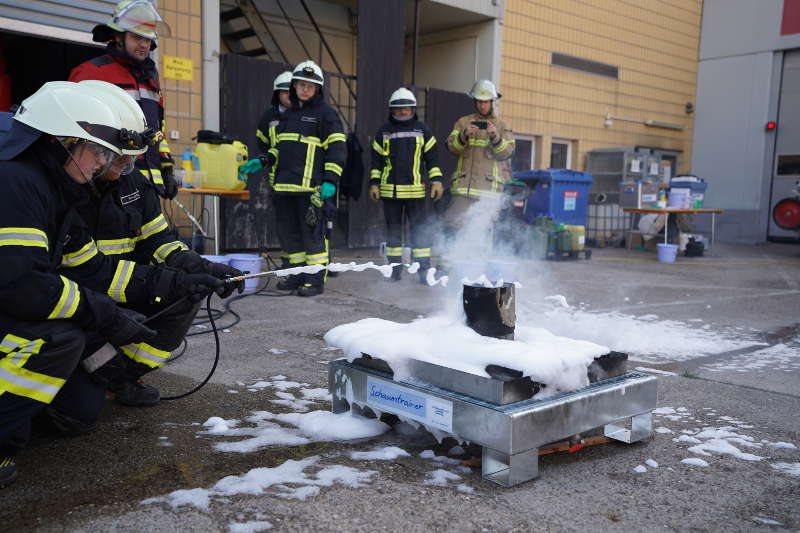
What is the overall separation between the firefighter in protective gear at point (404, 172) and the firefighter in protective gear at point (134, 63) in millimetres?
2834

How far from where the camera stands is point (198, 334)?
14.5 ft

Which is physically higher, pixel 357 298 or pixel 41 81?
pixel 41 81

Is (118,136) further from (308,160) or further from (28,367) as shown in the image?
(308,160)

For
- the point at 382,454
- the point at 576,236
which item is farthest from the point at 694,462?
the point at 576,236

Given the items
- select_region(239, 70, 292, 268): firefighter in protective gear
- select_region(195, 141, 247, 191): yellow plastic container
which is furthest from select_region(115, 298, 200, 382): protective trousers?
select_region(195, 141, 247, 191): yellow plastic container

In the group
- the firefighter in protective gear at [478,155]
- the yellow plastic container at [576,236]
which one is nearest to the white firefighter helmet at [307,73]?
the firefighter in protective gear at [478,155]

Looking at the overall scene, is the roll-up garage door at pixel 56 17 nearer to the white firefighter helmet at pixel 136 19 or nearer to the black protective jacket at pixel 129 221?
the white firefighter helmet at pixel 136 19

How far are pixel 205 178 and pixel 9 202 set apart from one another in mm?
4714

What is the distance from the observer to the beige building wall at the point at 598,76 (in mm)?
12109

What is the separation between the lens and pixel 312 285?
618 centimetres

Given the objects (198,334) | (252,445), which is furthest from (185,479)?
(198,334)

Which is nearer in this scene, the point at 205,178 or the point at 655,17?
the point at 205,178

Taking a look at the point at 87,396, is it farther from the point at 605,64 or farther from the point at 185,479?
the point at 605,64

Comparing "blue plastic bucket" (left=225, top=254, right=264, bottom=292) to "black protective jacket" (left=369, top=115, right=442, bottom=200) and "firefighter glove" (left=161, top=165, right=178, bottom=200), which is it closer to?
"firefighter glove" (left=161, top=165, right=178, bottom=200)
